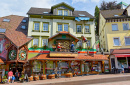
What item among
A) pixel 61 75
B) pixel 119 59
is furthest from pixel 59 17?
pixel 119 59

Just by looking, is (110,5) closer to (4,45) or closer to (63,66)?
(63,66)

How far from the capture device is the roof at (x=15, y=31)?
18066 mm

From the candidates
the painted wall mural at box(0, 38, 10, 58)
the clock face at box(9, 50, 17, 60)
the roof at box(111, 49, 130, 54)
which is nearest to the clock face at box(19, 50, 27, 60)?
the clock face at box(9, 50, 17, 60)

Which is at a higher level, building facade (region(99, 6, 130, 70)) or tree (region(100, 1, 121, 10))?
tree (region(100, 1, 121, 10))

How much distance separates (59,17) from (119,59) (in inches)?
507

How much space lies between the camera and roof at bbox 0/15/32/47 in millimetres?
18066

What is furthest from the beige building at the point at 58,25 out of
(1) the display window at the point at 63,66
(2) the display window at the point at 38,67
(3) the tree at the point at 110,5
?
(3) the tree at the point at 110,5

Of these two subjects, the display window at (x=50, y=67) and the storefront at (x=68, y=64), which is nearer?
the storefront at (x=68, y=64)

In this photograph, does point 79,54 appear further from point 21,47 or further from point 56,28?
point 21,47

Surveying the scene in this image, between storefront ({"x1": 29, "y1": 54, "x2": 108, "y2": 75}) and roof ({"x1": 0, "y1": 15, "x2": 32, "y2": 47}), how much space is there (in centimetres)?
342

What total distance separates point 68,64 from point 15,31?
1029 centimetres

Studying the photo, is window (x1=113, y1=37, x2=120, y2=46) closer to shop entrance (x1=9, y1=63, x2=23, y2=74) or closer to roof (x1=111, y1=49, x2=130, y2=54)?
roof (x1=111, y1=49, x2=130, y2=54)

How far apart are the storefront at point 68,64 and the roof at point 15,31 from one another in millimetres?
3416

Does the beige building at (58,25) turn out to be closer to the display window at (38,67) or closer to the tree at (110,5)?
the display window at (38,67)
